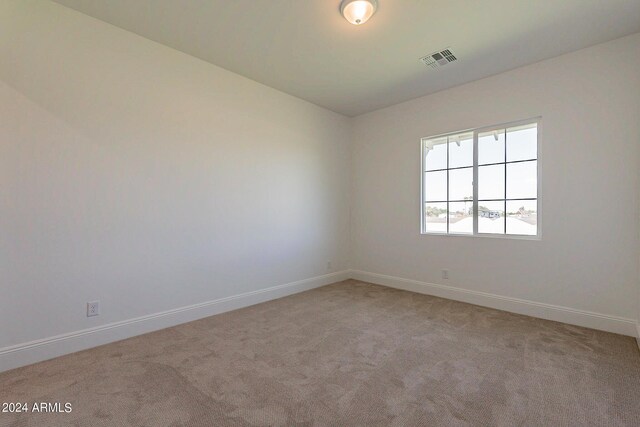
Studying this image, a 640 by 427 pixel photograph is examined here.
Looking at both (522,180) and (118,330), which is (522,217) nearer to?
→ (522,180)

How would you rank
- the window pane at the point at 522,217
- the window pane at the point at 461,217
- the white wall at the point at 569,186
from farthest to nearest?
1. the window pane at the point at 461,217
2. the window pane at the point at 522,217
3. the white wall at the point at 569,186

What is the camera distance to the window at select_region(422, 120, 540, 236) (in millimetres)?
3309

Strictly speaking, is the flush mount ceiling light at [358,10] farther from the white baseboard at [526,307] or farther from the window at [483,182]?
the white baseboard at [526,307]

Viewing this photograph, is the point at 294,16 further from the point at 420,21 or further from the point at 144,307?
the point at 144,307

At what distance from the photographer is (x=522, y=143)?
3.35 m

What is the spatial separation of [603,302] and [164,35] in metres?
4.94

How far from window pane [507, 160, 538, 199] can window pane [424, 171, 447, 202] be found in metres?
0.79

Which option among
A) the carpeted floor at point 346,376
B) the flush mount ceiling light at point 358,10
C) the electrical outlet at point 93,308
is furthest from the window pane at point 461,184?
the electrical outlet at point 93,308

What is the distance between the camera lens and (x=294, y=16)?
244 cm

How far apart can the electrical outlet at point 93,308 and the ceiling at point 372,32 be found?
248 cm

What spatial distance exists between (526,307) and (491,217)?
3.54 feet

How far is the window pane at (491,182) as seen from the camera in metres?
3.51

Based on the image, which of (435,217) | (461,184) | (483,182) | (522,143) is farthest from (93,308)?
(522,143)

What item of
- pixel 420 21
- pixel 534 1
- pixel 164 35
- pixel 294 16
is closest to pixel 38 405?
pixel 164 35
